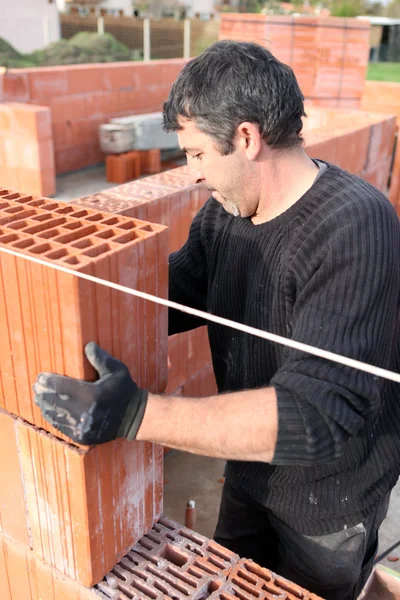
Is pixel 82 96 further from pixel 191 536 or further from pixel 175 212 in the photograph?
pixel 191 536

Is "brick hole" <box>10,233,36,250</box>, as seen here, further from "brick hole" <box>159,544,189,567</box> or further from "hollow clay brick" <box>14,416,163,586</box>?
"brick hole" <box>159,544,189,567</box>

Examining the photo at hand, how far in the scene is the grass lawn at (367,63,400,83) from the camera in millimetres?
31250

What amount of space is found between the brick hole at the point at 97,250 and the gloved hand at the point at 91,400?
0.24 m

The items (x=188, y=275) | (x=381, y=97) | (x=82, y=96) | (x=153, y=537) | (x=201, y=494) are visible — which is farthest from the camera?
(x=82, y=96)

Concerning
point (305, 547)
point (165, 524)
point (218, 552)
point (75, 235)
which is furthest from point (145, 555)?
point (75, 235)

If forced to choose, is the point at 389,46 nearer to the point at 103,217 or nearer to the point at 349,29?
the point at 349,29

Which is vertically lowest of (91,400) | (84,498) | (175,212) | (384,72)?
(384,72)

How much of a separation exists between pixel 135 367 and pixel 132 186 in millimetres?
2265

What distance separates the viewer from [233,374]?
2.23 m

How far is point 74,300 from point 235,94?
795mm

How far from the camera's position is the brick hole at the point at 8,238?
167 centimetres

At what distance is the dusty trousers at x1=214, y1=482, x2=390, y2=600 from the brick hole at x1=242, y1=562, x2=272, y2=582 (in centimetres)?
36

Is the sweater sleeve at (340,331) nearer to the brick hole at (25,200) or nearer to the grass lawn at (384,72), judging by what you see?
the brick hole at (25,200)

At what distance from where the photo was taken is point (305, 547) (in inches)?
84.9
